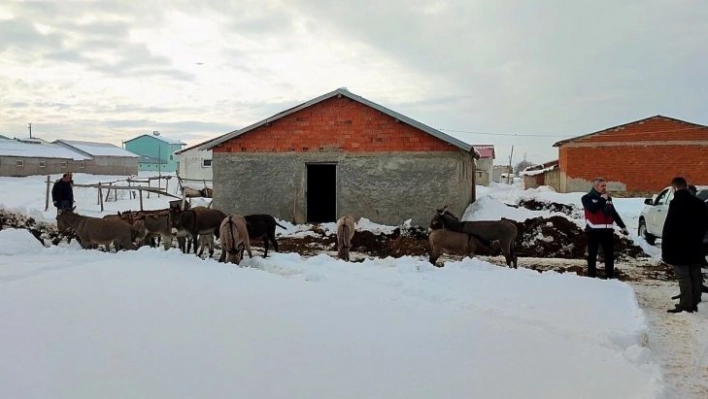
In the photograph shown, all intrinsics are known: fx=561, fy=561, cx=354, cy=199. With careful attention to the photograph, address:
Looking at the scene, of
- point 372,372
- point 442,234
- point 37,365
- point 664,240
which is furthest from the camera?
point 442,234

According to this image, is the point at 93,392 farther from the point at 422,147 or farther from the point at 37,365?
the point at 422,147

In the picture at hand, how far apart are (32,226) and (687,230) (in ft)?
54.2

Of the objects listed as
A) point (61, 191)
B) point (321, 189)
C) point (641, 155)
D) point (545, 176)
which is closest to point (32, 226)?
point (61, 191)

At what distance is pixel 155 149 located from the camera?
8569 cm

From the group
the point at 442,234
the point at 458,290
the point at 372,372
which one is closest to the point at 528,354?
the point at 372,372

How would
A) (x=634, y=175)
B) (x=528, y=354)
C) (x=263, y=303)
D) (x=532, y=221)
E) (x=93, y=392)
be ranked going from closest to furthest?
1. (x=93, y=392)
2. (x=528, y=354)
3. (x=263, y=303)
4. (x=532, y=221)
5. (x=634, y=175)

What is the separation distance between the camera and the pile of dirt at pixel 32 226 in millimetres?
14631

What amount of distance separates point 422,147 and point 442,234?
22.6 ft

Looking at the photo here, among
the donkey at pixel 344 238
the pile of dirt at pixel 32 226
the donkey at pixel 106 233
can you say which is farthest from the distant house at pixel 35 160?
the donkey at pixel 344 238

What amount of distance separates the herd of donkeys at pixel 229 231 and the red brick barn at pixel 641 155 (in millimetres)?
23381

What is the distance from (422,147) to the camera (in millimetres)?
18203

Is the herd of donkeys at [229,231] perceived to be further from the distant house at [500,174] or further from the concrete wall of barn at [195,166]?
the distant house at [500,174]

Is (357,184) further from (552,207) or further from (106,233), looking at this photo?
(552,207)

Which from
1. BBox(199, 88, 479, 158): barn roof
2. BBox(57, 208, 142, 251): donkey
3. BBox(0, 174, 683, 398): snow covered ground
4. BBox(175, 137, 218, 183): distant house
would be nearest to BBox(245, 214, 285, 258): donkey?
BBox(57, 208, 142, 251): donkey
